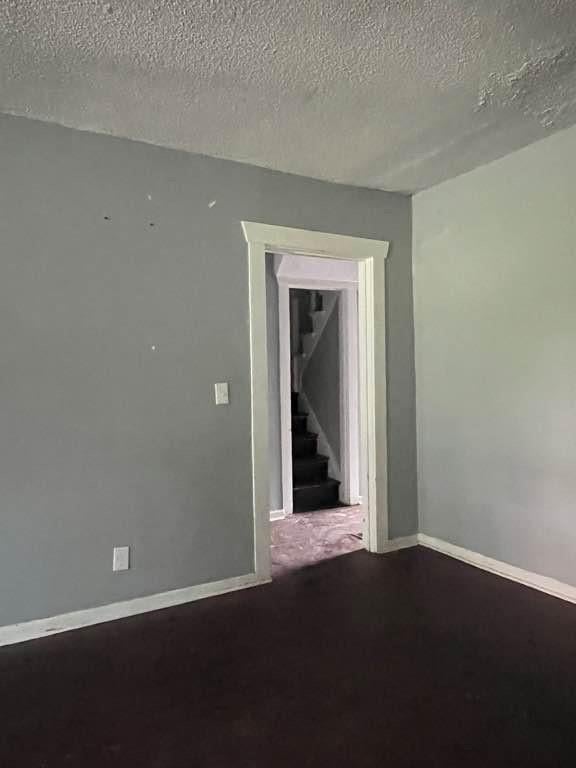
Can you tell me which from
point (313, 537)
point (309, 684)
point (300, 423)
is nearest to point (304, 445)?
point (300, 423)

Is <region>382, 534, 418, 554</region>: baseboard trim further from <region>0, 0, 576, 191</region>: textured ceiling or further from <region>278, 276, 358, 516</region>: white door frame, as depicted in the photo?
<region>0, 0, 576, 191</region>: textured ceiling

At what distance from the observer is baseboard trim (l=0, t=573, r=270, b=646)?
265 centimetres

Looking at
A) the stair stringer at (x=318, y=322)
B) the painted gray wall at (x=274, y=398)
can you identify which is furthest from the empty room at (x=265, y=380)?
the stair stringer at (x=318, y=322)

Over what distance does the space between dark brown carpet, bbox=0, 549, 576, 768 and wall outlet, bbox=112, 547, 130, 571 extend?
0.89ft

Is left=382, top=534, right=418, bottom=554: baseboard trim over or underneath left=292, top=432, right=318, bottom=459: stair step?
underneath

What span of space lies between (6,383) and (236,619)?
1.66 meters

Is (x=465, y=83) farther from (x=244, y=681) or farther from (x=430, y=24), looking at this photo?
(x=244, y=681)

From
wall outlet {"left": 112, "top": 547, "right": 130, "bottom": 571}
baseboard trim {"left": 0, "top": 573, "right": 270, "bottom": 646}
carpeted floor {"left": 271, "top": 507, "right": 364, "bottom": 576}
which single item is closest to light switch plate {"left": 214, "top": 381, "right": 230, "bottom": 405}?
wall outlet {"left": 112, "top": 547, "right": 130, "bottom": 571}

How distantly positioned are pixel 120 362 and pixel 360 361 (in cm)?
170

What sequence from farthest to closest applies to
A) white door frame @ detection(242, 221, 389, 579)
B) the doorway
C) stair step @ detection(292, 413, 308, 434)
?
1. stair step @ detection(292, 413, 308, 434)
2. the doorway
3. white door frame @ detection(242, 221, 389, 579)

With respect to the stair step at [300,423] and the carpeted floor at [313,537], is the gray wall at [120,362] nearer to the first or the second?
the carpeted floor at [313,537]

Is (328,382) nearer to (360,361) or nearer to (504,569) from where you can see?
(360,361)

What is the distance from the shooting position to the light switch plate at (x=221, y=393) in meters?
3.17

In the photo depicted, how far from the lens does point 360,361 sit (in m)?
3.86
